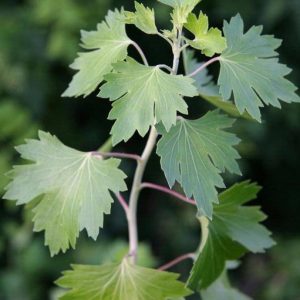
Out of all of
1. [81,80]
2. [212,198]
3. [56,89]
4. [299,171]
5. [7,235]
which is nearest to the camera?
[212,198]

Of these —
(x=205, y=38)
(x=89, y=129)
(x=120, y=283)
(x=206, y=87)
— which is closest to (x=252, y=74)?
(x=205, y=38)

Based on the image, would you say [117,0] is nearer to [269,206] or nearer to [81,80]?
[269,206]

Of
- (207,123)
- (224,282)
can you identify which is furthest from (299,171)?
(207,123)

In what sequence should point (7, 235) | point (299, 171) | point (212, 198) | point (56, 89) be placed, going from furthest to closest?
point (299, 171)
point (56, 89)
point (7, 235)
point (212, 198)

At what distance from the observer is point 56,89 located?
7.12ft

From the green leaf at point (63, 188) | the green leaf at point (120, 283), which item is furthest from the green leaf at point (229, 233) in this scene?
the green leaf at point (63, 188)

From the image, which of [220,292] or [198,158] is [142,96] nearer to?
[198,158]

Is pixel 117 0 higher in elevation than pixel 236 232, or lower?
lower

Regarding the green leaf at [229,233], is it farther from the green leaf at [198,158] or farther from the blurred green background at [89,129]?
the blurred green background at [89,129]

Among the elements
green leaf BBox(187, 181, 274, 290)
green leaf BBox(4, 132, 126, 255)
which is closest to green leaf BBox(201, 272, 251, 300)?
green leaf BBox(187, 181, 274, 290)

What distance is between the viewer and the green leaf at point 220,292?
36.7 inches

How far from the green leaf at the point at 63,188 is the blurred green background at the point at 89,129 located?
1051 millimetres

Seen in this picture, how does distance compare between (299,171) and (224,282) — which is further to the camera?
(299,171)

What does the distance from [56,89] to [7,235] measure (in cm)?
46
